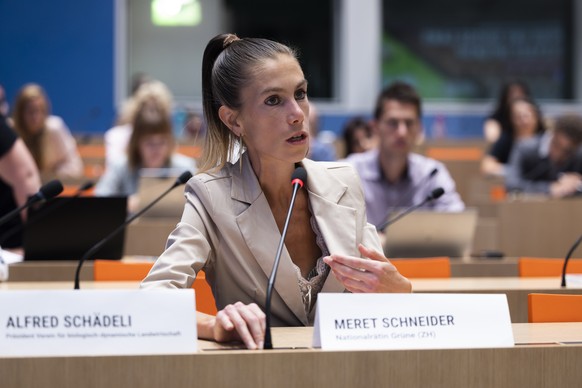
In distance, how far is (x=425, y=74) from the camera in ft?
42.4

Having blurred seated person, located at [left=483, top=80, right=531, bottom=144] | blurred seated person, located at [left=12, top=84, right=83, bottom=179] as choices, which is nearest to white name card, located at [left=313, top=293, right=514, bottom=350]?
blurred seated person, located at [left=12, top=84, right=83, bottom=179]

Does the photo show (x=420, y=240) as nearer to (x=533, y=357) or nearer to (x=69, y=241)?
(x=69, y=241)

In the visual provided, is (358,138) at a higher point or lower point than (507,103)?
lower

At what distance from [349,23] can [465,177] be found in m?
4.21

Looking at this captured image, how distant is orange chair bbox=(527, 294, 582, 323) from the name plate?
1.00m

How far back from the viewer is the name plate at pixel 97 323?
1.69m

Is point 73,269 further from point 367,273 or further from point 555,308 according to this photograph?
point 555,308

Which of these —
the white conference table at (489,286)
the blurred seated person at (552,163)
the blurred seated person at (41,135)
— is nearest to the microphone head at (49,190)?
the white conference table at (489,286)

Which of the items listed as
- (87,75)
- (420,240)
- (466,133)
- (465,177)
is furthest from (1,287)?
(466,133)

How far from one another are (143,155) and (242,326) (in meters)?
4.47

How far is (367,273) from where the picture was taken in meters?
2.10

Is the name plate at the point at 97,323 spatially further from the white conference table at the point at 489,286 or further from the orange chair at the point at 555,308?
the white conference table at the point at 489,286

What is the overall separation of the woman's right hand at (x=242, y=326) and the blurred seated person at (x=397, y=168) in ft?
10.8

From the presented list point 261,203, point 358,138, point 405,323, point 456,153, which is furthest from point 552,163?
point 405,323
